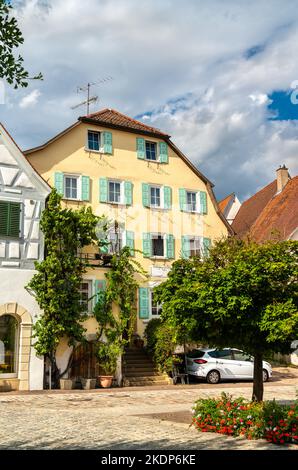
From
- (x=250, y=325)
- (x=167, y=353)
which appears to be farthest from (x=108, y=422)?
(x=167, y=353)

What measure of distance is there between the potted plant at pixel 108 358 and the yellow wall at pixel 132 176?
3016mm

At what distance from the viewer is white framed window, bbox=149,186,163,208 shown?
28250 mm

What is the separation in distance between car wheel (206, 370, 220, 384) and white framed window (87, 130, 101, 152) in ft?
37.0

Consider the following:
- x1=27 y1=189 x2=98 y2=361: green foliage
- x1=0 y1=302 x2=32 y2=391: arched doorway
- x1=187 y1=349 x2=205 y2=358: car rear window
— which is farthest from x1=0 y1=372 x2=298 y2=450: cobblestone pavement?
x1=187 y1=349 x2=205 y2=358: car rear window

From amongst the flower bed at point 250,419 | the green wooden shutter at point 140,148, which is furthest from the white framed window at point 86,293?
the flower bed at point 250,419

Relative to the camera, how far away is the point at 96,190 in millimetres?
26562

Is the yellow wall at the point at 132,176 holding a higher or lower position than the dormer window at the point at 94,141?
lower

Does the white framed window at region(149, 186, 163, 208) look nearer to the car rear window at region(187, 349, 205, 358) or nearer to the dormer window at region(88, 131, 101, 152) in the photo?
the dormer window at region(88, 131, 101, 152)

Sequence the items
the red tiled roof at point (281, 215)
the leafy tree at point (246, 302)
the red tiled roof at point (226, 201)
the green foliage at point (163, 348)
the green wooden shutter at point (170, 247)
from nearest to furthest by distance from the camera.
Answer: the leafy tree at point (246, 302) < the green foliage at point (163, 348) < the green wooden shutter at point (170, 247) < the red tiled roof at point (281, 215) < the red tiled roof at point (226, 201)

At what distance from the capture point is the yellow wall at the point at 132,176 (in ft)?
84.7

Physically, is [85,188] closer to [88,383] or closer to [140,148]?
[140,148]

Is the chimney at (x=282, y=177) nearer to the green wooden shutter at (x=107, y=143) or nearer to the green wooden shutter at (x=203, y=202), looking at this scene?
the green wooden shutter at (x=203, y=202)
